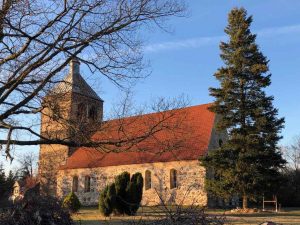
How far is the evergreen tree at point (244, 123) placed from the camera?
24875 millimetres

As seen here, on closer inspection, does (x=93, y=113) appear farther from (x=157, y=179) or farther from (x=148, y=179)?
(x=148, y=179)

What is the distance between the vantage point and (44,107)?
1095 cm

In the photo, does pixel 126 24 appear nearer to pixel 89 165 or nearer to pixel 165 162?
pixel 165 162

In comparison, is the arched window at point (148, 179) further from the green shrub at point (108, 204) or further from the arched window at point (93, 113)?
the arched window at point (93, 113)

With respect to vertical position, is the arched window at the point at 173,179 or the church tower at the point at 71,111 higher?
the church tower at the point at 71,111

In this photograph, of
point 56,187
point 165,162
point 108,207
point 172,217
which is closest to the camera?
point 172,217

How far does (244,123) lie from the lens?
2603 cm

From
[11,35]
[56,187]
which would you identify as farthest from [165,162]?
[11,35]

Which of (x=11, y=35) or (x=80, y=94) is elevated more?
(x=11, y=35)

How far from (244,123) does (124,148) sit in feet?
54.9

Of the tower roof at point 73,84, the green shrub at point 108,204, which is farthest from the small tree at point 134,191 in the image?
the tower roof at point 73,84

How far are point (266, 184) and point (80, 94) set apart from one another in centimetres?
1628

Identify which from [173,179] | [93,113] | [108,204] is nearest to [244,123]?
[173,179]

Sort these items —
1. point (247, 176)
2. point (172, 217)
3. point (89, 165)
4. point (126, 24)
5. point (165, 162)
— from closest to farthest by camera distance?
1. point (172, 217)
2. point (126, 24)
3. point (247, 176)
4. point (165, 162)
5. point (89, 165)
